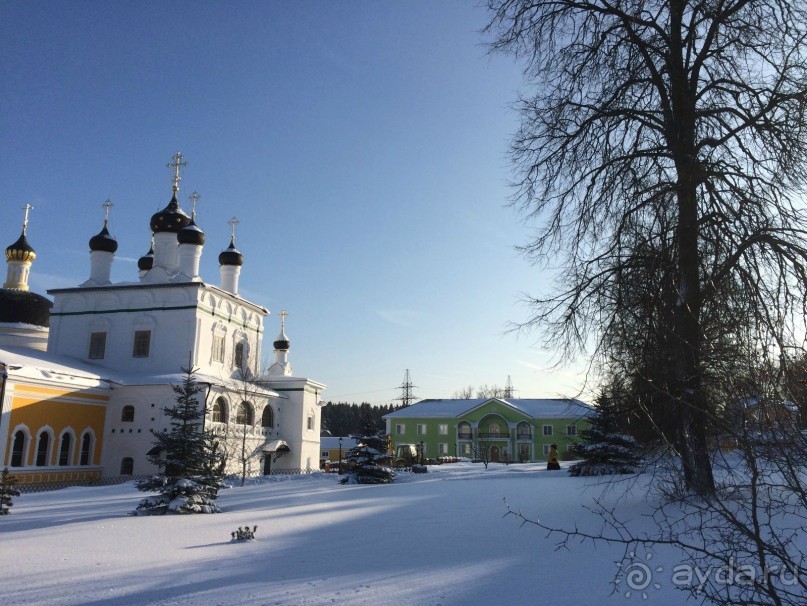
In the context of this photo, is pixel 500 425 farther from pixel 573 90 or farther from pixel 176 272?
pixel 573 90

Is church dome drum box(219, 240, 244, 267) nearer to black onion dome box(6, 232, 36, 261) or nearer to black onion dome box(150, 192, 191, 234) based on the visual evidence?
black onion dome box(150, 192, 191, 234)

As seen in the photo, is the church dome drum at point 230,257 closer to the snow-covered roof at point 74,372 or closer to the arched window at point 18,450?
the snow-covered roof at point 74,372

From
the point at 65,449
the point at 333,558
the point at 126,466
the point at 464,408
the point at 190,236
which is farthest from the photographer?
the point at 464,408

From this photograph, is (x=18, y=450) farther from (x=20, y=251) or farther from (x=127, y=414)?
(x=20, y=251)

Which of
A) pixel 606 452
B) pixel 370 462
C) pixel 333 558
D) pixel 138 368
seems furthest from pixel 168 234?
pixel 333 558

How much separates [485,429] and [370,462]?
30.9 m

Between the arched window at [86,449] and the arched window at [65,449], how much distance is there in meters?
0.60

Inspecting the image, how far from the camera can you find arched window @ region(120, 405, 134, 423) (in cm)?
2791

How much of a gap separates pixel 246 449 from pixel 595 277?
2522cm

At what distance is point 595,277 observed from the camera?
9.73 metres

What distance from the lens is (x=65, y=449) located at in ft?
84.6

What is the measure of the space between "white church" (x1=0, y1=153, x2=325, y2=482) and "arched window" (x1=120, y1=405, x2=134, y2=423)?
0.15ft

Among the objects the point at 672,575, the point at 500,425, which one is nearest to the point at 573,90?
the point at 672,575

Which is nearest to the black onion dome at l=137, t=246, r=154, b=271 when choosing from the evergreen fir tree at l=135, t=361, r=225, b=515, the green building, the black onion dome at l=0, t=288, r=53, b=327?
the black onion dome at l=0, t=288, r=53, b=327
